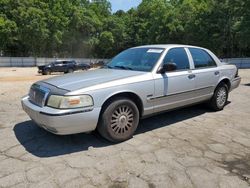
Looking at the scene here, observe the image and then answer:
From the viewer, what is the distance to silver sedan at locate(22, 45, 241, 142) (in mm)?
4031

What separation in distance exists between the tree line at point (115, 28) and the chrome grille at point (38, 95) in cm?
3022

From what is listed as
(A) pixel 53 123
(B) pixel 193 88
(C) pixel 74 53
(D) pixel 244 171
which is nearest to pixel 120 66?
(B) pixel 193 88

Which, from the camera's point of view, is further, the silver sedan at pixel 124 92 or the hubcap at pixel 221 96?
the hubcap at pixel 221 96

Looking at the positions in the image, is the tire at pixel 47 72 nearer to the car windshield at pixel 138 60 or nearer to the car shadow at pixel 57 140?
the car shadow at pixel 57 140

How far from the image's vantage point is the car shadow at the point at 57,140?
421 centimetres

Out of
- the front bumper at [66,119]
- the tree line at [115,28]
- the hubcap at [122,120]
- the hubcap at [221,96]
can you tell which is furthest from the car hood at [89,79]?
the tree line at [115,28]

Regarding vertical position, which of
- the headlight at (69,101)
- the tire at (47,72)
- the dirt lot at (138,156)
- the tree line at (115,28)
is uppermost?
the tree line at (115,28)

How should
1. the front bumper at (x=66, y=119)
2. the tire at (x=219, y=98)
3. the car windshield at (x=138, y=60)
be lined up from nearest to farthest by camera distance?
the front bumper at (x=66, y=119), the car windshield at (x=138, y=60), the tire at (x=219, y=98)

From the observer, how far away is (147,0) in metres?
56.8

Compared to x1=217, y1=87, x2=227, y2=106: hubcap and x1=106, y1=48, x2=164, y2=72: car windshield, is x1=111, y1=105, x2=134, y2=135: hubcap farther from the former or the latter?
x1=217, y1=87, x2=227, y2=106: hubcap

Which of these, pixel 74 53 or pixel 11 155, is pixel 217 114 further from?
pixel 74 53

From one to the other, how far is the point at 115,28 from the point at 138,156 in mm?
50187

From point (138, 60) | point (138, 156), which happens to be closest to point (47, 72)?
point (138, 60)

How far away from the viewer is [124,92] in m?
4.47
